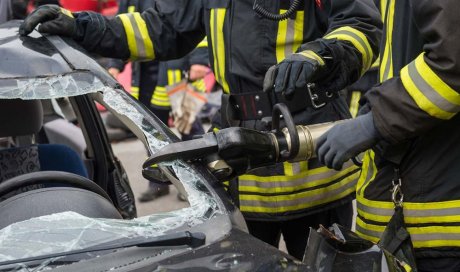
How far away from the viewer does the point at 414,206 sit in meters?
1.82

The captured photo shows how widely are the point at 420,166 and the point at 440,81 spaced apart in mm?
266

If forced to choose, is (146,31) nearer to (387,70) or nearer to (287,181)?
(287,181)

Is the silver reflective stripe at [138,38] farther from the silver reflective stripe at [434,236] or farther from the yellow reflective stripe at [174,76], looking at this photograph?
the yellow reflective stripe at [174,76]

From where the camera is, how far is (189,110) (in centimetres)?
514

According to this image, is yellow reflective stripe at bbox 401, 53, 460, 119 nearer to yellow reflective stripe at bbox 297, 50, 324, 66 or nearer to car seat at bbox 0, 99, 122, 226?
yellow reflective stripe at bbox 297, 50, 324, 66

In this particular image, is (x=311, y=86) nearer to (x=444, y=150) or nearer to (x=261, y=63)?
(x=261, y=63)

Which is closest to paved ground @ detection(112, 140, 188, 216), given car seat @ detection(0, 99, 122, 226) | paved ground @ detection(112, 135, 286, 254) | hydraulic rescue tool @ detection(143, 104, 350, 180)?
paved ground @ detection(112, 135, 286, 254)

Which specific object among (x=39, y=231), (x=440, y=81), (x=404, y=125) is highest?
(x=440, y=81)

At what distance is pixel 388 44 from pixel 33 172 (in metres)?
1.13

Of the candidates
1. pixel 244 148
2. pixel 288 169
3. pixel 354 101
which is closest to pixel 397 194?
pixel 244 148

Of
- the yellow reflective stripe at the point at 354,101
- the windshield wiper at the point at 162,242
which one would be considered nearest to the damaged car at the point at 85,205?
the windshield wiper at the point at 162,242

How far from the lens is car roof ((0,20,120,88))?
2.01 metres

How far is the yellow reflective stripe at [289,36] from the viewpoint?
2336 millimetres

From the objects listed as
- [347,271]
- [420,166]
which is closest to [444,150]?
[420,166]
